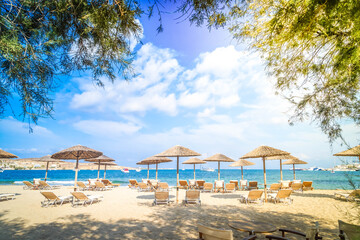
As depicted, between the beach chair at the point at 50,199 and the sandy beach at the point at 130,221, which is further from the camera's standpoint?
the beach chair at the point at 50,199

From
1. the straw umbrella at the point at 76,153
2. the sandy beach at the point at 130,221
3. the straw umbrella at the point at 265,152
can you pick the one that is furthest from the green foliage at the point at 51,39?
the straw umbrella at the point at 76,153

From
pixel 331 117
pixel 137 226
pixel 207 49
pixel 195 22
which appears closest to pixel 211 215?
pixel 137 226

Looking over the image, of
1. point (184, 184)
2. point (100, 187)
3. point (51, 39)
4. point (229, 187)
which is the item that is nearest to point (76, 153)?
point (100, 187)

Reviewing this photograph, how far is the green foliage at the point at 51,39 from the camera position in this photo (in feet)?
7.49

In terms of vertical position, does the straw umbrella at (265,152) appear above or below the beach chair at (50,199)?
above

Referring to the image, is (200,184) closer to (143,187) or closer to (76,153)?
(143,187)

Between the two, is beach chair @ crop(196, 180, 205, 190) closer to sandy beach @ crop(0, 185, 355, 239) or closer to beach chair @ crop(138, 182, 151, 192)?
beach chair @ crop(138, 182, 151, 192)

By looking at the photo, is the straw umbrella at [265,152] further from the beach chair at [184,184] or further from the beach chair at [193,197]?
the beach chair at [184,184]

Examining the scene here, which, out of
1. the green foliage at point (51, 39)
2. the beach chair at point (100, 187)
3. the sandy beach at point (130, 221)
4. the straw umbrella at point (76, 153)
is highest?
the green foliage at point (51, 39)

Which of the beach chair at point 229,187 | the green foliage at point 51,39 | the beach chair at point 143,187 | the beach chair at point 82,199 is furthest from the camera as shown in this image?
the beach chair at point 143,187

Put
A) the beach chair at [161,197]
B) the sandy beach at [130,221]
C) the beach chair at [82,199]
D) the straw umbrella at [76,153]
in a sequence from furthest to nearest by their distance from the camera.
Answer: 1. the straw umbrella at [76,153]
2. the beach chair at [161,197]
3. the beach chair at [82,199]
4. the sandy beach at [130,221]

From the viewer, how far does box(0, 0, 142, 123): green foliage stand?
2282mm

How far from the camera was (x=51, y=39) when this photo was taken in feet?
8.59

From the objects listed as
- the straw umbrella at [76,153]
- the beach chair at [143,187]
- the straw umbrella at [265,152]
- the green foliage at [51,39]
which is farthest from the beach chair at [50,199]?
the straw umbrella at [265,152]
